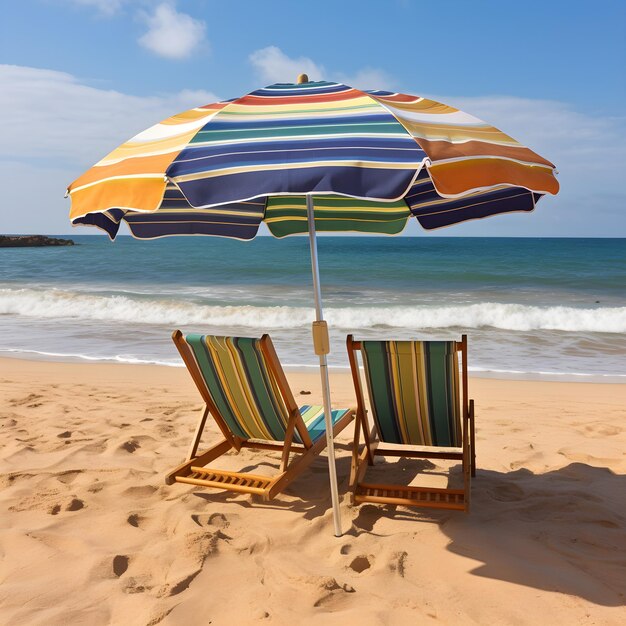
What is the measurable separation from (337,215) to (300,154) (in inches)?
89.3

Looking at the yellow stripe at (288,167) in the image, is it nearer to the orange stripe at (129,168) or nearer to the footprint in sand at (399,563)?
the orange stripe at (129,168)

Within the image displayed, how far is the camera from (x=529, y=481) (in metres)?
3.93

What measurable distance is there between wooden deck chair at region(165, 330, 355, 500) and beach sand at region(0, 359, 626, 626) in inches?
6.3

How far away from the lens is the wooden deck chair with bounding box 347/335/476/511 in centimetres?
334

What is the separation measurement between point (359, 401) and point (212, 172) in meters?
1.81

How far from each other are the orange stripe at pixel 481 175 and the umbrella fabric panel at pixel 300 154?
112mm

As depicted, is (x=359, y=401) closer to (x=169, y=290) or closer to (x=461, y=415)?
(x=461, y=415)

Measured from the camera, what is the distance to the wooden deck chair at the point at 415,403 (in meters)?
3.34

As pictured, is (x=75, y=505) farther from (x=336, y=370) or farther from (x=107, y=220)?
(x=336, y=370)

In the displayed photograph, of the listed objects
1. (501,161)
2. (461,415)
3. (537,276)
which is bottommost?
(537,276)

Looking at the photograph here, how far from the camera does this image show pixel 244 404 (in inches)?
146

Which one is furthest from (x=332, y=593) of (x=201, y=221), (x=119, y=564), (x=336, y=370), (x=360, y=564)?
(x=336, y=370)

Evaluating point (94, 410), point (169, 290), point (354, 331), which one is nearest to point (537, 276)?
point (169, 290)

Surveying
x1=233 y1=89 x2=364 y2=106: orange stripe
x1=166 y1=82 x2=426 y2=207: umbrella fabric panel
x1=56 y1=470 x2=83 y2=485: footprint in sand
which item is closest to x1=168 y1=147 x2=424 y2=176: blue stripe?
x1=166 y1=82 x2=426 y2=207: umbrella fabric panel
